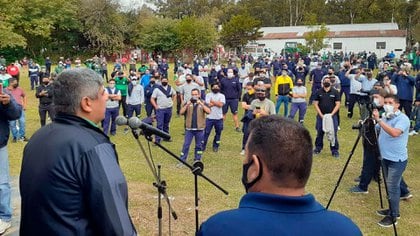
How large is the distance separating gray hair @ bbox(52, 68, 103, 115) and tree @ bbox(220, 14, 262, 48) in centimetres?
5324

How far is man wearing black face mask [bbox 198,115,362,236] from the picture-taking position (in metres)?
1.49

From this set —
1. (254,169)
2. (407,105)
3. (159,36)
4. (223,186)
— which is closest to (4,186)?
(223,186)

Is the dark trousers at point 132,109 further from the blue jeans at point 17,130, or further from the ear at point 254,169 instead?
the ear at point 254,169

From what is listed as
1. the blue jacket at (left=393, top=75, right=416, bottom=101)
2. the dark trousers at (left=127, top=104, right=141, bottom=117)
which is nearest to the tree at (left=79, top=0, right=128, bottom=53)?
the dark trousers at (left=127, top=104, right=141, bottom=117)

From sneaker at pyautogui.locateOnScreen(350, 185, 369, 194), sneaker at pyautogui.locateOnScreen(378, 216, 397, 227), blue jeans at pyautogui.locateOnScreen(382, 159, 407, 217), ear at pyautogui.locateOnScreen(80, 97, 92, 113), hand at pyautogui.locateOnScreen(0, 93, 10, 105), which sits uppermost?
ear at pyautogui.locateOnScreen(80, 97, 92, 113)

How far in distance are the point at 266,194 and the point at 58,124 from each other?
4.55 ft

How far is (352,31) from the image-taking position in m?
59.1

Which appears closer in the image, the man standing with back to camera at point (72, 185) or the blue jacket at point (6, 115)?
the man standing with back to camera at point (72, 185)

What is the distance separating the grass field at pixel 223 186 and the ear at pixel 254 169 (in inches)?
176

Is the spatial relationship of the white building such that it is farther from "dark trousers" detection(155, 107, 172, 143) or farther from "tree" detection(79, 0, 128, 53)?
"dark trousers" detection(155, 107, 172, 143)

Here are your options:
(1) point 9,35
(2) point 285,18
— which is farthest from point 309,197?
(2) point 285,18

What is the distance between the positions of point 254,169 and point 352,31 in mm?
62013

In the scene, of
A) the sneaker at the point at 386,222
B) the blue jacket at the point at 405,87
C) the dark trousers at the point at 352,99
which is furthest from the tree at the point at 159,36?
the sneaker at the point at 386,222

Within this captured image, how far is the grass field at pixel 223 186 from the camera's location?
6.31m
